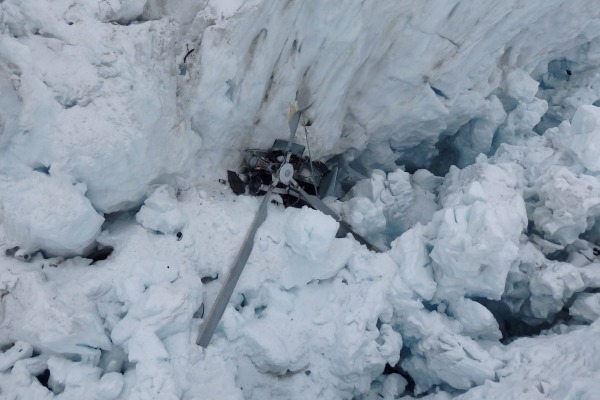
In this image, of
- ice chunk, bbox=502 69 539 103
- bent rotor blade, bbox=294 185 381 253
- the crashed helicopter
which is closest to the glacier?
the crashed helicopter

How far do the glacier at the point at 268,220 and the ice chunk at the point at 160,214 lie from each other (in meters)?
0.02

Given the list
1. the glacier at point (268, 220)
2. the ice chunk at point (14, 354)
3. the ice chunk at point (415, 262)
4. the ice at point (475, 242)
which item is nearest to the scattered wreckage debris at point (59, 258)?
the glacier at point (268, 220)

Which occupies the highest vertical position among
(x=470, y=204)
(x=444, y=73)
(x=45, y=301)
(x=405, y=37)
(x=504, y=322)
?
(x=405, y=37)

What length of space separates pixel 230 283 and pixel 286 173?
4.05 feet

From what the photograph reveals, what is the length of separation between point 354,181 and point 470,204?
76.6 inches

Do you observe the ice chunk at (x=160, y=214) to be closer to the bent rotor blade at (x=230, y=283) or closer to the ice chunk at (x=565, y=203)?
the bent rotor blade at (x=230, y=283)

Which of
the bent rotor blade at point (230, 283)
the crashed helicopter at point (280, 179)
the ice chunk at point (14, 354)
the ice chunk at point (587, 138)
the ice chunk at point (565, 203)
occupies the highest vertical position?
the ice chunk at point (587, 138)

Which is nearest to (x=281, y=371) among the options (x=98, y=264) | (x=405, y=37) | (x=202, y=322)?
(x=202, y=322)

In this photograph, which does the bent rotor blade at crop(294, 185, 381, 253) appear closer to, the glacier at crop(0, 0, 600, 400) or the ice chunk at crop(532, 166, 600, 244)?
the glacier at crop(0, 0, 600, 400)

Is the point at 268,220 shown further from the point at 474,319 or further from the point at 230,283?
the point at 474,319

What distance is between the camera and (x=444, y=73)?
16.3 feet

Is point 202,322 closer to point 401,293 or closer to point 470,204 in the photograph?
point 401,293

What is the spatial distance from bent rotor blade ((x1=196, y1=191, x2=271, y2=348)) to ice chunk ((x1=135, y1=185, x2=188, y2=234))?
54 centimetres

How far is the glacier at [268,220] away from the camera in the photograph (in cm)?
293
